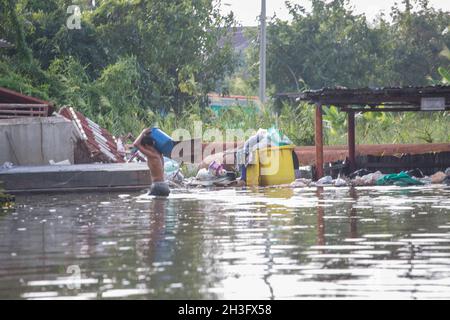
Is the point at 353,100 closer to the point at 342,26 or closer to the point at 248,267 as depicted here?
the point at 248,267

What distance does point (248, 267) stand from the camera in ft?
43.1

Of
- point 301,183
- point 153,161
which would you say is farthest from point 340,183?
point 153,161

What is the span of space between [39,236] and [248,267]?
5068mm

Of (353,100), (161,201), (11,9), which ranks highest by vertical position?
(11,9)

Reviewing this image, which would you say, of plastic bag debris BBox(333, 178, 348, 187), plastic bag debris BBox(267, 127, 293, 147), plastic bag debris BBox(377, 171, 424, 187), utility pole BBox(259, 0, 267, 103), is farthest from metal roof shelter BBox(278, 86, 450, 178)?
utility pole BBox(259, 0, 267, 103)

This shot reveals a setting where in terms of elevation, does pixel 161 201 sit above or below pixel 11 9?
below

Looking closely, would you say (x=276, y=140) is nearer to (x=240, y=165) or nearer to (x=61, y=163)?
(x=240, y=165)

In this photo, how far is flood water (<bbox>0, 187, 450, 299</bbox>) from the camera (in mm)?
11516

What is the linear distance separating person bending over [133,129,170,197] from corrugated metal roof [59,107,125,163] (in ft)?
20.2

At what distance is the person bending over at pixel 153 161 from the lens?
26953 mm

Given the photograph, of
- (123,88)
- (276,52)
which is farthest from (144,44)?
(276,52)

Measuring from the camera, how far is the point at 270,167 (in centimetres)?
3347

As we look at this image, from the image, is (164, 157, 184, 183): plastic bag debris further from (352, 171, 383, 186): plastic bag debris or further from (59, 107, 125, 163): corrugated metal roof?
(352, 171, 383, 186): plastic bag debris

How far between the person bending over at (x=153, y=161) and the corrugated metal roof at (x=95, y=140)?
617cm
